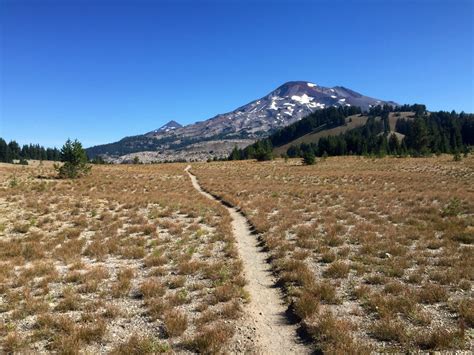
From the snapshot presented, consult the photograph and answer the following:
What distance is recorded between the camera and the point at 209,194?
117 feet

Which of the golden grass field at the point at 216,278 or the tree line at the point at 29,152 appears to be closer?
the golden grass field at the point at 216,278

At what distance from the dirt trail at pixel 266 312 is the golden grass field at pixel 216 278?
321 millimetres

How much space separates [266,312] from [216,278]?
2.82 meters

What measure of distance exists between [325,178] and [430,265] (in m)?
37.4

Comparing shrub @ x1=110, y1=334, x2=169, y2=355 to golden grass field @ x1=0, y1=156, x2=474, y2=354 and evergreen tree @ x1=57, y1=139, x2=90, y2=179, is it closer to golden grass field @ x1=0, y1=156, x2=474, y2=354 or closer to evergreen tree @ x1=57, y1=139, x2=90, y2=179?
golden grass field @ x1=0, y1=156, x2=474, y2=354

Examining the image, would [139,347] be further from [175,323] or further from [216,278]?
[216,278]

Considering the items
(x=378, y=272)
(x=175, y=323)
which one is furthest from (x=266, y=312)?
(x=378, y=272)

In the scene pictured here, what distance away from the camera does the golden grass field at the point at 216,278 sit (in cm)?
765

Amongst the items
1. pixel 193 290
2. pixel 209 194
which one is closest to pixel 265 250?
pixel 193 290

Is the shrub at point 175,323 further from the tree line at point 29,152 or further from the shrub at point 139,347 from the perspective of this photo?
the tree line at point 29,152

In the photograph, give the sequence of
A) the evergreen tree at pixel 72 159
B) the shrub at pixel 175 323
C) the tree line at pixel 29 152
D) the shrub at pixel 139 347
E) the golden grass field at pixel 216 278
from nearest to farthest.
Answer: the shrub at pixel 139 347, the golden grass field at pixel 216 278, the shrub at pixel 175 323, the evergreen tree at pixel 72 159, the tree line at pixel 29 152

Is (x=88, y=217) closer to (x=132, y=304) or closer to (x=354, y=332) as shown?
(x=132, y=304)

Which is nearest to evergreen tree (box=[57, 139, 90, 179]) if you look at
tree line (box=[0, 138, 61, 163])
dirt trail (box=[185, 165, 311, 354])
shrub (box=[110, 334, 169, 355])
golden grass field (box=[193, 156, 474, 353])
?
golden grass field (box=[193, 156, 474, 353])

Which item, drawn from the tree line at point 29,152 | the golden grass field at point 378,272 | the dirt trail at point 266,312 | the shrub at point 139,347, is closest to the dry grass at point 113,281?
the shrub at point 139,347
